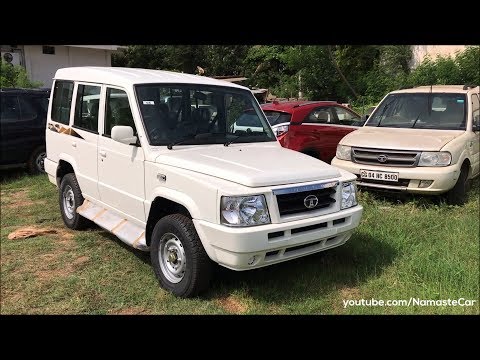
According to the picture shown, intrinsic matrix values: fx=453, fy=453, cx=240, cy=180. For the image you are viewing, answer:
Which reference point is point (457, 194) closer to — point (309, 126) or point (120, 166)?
point (309, 126)

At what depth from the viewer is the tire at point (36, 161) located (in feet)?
29.2

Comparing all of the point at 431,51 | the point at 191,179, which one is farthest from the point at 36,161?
the point at 431,51

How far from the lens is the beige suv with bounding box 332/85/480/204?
6.18 m

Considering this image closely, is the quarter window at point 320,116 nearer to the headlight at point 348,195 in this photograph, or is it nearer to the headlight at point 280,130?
the headlight at point 280,130

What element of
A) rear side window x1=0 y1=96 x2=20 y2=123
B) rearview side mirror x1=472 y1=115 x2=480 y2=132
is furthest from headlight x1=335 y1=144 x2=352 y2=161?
rear side window x1=0 y1=96 x2=20 y2=123

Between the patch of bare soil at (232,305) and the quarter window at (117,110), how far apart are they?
1.82 meters

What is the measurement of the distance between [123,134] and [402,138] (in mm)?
4274

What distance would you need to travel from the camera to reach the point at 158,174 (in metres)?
4.07

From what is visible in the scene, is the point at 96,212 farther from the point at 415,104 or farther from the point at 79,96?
the point at 415,104

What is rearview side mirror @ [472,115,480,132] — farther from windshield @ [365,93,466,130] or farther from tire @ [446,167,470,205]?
Answer: tire @ [446,167,470,205]

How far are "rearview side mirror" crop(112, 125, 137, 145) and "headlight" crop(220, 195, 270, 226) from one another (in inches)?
51.7

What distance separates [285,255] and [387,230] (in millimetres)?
2077

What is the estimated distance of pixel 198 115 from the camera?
4680 mm

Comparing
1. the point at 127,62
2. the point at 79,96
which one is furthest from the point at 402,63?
the point at 79,96
